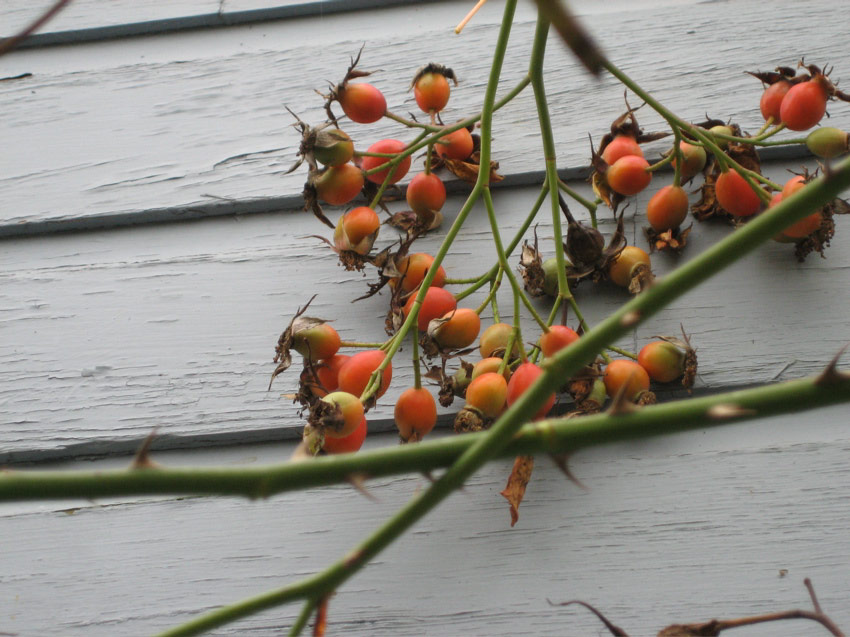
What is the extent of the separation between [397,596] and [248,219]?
0.42 m

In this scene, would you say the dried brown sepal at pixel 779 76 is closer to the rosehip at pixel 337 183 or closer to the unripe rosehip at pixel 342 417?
the rosehip at pixel 337 183

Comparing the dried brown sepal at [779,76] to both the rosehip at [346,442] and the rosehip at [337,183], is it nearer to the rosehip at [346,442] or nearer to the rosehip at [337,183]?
the rosehip at [337,183]

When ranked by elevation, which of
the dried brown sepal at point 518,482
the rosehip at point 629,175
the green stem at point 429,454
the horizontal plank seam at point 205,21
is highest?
the green stem at point 429,454

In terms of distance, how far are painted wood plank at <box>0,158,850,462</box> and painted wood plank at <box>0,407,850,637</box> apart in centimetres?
7

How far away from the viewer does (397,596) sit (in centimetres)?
58

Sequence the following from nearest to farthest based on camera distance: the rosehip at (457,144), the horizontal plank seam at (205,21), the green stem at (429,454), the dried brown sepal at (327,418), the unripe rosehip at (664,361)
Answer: the green stem at (429,454) < the dried brown sepal at (327,418) < the unripe rosehip at (664,361) < the rosehip at (457,144) < the horizontal plank seam at (205,21)

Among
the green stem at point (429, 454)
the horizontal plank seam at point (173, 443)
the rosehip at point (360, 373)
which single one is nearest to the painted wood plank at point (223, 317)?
the horizontal plank seam at point (173, 443)

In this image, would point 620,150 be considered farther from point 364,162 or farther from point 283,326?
point 283,326

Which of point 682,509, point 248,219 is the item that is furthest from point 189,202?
→ point 682,509

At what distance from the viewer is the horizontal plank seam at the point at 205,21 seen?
917mm

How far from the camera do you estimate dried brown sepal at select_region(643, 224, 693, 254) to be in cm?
68

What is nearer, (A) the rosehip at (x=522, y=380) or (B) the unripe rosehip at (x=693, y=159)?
(A) the rosehip at (x=522, y=380)

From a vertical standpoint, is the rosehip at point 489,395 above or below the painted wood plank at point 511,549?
above

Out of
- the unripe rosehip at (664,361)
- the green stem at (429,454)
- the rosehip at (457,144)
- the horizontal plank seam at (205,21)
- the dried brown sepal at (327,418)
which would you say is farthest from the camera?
the horizontal plank seam at (205,21)
